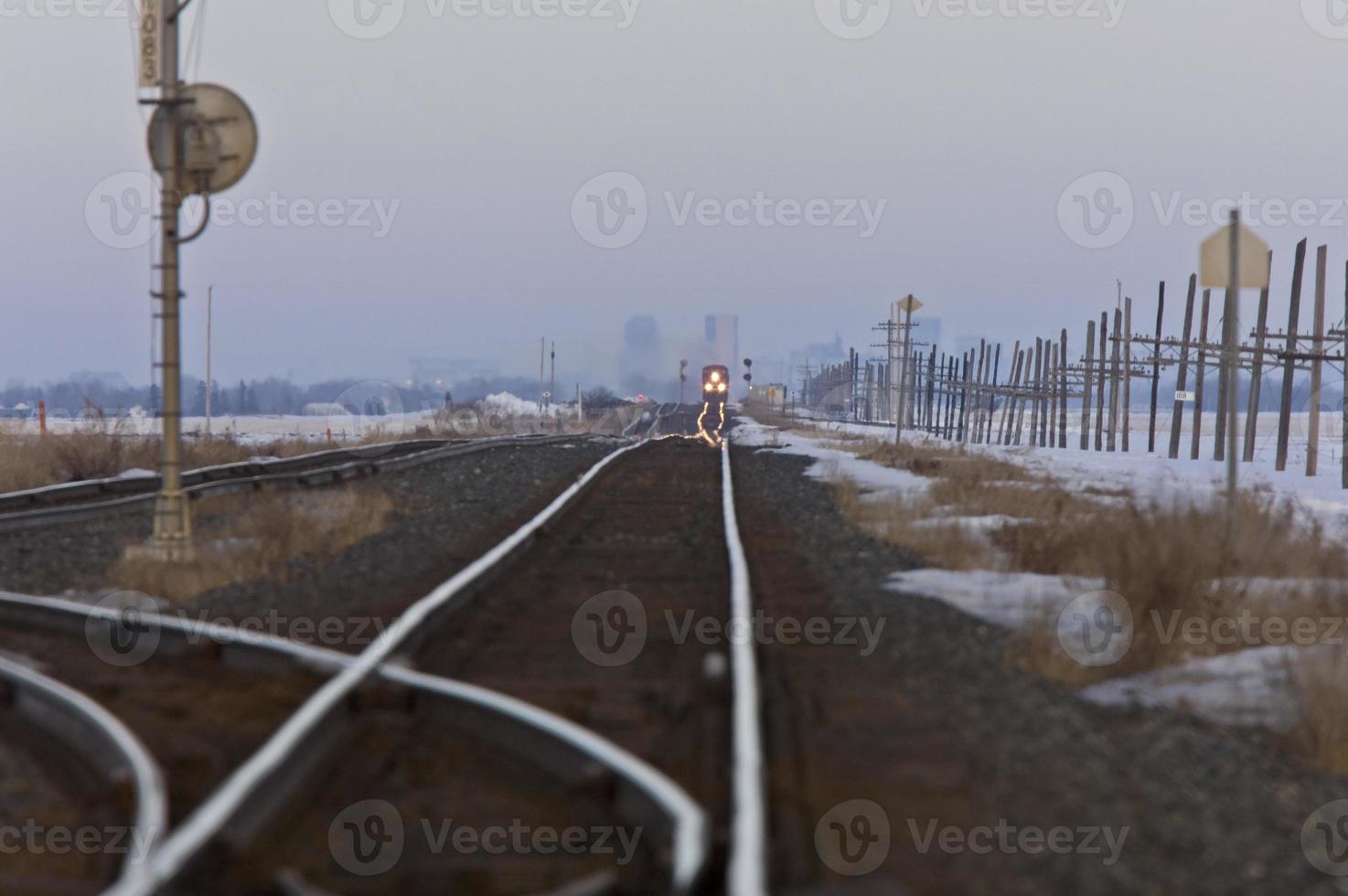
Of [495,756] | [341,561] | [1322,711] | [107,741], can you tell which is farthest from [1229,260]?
[107,741]

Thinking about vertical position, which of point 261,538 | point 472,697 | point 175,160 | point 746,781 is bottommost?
point 261,538

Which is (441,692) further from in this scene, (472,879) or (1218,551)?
(1218,551)

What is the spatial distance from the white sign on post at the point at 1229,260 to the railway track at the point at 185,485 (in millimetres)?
11563

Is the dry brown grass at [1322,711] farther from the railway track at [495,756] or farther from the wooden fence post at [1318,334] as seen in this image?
the wooden fence post at [1318,334]

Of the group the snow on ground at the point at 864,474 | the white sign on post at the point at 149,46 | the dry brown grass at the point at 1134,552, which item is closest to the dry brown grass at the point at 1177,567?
the dry brown grass at the point at 1134,552

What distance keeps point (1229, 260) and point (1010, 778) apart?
7751mm

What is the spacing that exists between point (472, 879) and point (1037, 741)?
285 centimetres

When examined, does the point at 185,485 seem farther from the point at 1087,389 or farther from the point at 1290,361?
the point at 1087,389

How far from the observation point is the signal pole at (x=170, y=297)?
11.9 m

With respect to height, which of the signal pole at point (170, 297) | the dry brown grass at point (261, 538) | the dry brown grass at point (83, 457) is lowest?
the dry brown grass at point (83, 457)

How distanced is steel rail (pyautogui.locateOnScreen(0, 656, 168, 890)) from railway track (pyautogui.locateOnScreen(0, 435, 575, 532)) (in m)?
8.14

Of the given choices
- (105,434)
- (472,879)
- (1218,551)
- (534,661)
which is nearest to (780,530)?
(1218,551)

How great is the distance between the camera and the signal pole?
11.9 meters

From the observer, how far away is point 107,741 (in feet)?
17.7
